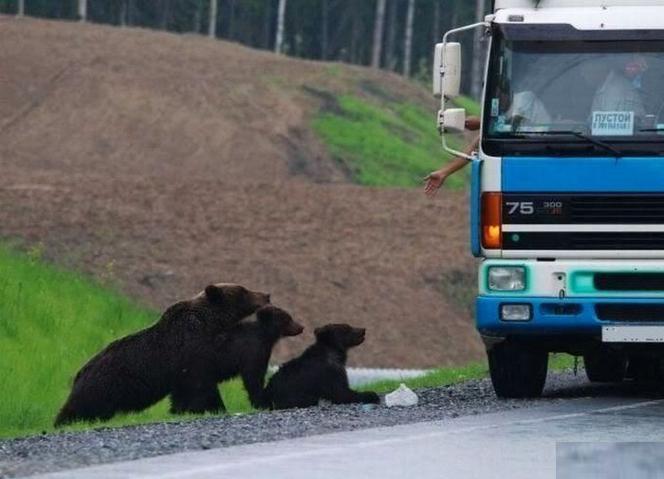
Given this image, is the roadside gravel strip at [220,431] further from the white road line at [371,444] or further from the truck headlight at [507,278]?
the truck headlight at [507,278]

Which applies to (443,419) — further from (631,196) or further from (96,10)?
(96,10)

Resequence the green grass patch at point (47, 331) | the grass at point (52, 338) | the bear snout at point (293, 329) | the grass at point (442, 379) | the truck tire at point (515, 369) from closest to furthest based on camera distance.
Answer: the truck tire at point (515, 369)
the bear snout at point (293, 329)
the grass at point (52, 338)
the green grass patch at point (47, 331)
the grass at point (442, 379)

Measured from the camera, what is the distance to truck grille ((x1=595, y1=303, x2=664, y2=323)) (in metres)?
16.2

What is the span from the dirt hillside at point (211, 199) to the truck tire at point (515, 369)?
43.3 ft

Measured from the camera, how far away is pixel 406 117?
2638 inches

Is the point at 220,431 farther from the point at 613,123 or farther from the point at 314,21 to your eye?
the point at 314,21

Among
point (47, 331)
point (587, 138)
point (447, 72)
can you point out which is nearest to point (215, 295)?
point (447, 72)

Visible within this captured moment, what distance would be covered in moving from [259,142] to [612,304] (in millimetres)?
39481

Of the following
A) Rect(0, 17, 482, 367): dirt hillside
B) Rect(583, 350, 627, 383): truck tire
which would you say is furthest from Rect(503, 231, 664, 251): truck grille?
Rect(0, 17, 482, 367): dirt hillside

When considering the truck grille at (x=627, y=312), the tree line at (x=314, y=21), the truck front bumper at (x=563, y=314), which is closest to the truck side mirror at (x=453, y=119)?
the truck front bumper at (x=563, y=314)

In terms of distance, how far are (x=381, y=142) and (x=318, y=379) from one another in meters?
43.2

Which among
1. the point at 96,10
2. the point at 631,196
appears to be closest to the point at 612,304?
the point at 631,196

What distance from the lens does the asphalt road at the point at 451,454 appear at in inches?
442

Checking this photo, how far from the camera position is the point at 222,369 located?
16875 millimetres
